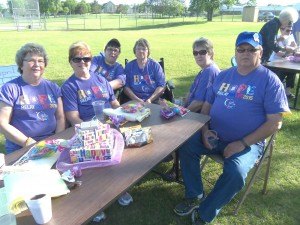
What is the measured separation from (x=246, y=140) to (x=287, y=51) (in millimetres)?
4262

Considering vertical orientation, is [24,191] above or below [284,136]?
above

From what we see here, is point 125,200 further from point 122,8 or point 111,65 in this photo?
point 122,8

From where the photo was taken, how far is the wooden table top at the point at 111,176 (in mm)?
1582

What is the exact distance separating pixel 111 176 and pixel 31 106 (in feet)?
4.66

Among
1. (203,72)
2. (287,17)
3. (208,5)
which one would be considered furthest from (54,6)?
(203,72)

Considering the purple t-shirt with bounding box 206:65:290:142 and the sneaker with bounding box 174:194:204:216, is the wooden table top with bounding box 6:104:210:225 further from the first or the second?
the sneaker with bounding box 174:194:204:216

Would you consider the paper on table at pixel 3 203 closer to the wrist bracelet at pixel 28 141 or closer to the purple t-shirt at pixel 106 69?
the wrist bracelet at pixel 28 141

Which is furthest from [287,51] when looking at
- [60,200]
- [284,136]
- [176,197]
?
[60,200]

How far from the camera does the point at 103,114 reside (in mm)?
3023

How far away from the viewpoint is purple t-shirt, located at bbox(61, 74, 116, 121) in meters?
3.20

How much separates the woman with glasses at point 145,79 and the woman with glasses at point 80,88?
1177mm

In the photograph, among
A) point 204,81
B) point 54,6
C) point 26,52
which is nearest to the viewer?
point 26,52

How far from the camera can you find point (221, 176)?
2709mm

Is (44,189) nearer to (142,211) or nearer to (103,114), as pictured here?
(103,114)
